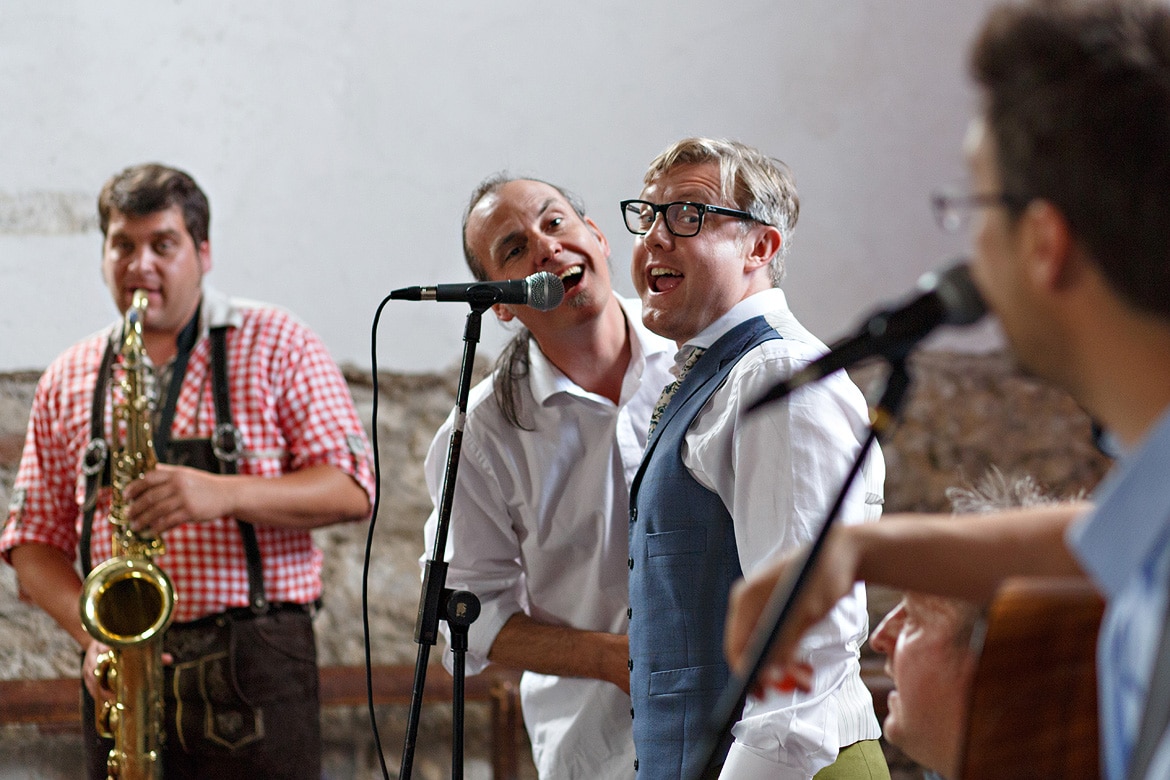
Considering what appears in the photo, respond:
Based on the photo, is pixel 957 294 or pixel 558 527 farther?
pixel 558 527

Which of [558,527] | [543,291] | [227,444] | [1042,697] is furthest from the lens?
[227,444]

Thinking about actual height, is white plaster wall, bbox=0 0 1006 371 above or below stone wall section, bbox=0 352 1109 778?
above

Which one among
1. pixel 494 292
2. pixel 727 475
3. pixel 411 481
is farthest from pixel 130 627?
pixel 727 475

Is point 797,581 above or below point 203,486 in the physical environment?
above

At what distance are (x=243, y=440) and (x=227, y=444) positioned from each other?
0.12 ft

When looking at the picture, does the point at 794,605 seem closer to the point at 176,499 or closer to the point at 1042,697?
the point at 1042,697

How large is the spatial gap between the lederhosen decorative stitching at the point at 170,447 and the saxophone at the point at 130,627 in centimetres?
5

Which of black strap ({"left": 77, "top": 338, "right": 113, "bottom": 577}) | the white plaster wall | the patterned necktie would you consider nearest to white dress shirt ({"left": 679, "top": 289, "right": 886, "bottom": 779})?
the patterned necktie

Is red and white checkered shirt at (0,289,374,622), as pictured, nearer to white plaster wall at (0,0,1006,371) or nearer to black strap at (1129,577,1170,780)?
white plaster wall at (0,0,1006,371)

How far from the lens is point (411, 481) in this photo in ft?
12.7

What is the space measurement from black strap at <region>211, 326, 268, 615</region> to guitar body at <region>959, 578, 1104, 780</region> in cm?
221

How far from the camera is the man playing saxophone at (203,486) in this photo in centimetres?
279

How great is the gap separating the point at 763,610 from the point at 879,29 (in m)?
3.58

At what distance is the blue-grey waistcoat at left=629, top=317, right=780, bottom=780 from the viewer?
1.83m
